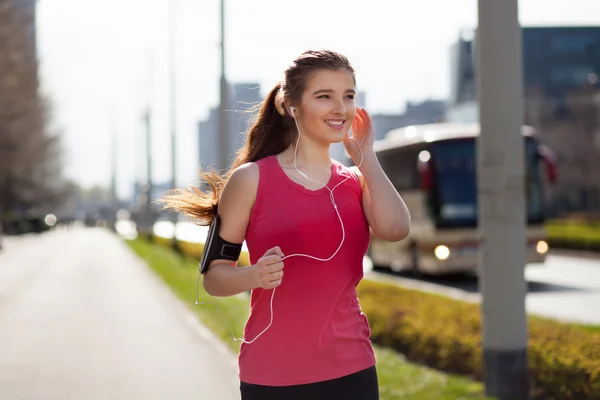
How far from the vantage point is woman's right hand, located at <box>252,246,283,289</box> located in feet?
9.75

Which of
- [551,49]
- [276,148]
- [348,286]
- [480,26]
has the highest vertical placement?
[551,49]

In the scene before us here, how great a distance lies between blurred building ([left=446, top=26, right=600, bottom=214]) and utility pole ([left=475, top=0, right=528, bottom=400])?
29.5 m

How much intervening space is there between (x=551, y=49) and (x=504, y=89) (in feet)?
281

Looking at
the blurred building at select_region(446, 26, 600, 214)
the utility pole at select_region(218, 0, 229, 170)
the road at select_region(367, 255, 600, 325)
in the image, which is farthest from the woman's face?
the blurred building at select_region(446, 26, 600, 214)

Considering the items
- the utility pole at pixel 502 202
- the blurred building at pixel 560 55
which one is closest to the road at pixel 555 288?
the utility pole at pixel 502 202

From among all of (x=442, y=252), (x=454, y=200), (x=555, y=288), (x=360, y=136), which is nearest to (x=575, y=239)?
(x=454, y=200)

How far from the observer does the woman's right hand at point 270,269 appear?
117 inches

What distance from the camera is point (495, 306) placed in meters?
7.26

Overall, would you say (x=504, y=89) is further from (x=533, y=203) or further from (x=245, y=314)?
(x=533, y=203)

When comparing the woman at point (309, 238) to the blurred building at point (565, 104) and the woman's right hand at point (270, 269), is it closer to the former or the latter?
the woman's right hand at point (270, 269)

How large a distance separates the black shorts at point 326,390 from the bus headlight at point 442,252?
60.7ft

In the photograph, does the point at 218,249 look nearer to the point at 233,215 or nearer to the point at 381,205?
the point at 233,215

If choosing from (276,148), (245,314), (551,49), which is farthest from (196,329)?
(551,49)

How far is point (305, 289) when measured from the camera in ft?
10.3
